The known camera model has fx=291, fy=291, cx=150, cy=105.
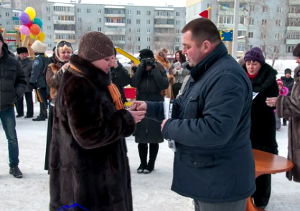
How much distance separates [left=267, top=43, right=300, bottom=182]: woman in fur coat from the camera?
2879 mm

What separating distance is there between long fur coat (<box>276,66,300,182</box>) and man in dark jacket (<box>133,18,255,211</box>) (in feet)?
4.34

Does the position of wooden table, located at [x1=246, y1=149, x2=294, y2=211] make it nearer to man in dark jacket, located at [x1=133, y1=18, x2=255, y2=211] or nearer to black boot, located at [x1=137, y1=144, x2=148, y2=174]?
man in dark jacket, located at [x1=133, y1=18, x2=255, y2=211]

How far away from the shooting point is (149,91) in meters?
4.32

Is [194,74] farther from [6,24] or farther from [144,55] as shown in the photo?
[6,24]

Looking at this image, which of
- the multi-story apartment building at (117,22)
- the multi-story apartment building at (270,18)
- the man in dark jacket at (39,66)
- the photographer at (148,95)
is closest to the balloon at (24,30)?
the man in dark jacket at (39,66)

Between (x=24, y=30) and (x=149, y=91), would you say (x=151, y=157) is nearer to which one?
(x=149, y=91)

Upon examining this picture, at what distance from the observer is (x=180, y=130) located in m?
1.67

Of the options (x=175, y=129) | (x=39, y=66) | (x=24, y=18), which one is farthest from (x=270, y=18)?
(x=175, y=129)

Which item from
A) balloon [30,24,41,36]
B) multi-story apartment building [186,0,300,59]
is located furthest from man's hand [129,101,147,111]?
multi-story apartment building [186,0,300,59]

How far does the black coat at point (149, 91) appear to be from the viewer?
161 inches

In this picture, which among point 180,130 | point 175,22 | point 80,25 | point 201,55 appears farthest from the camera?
point 175,22

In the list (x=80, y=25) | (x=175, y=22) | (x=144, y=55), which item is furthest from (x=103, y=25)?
(x=144, y=55)

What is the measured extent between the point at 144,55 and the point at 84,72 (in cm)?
247

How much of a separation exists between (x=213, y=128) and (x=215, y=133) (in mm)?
30
